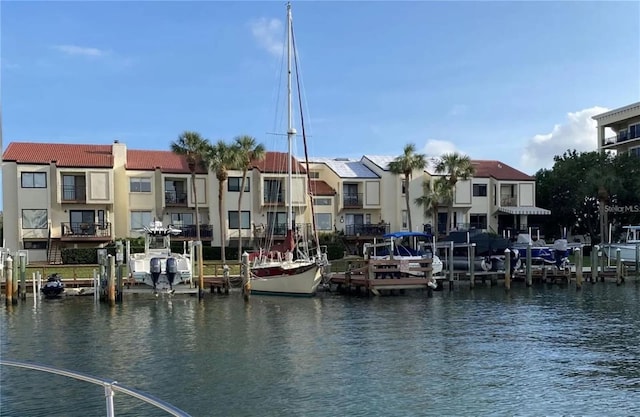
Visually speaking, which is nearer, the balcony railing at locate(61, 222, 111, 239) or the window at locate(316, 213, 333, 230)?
the balcony railing at locate(61, 222, 111, 239)

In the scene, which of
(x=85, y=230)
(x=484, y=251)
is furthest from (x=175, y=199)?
(x=484, y=251)

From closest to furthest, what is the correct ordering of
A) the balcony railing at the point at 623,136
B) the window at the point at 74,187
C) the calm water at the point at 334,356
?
1. the calm water at the point at 334,356
2. the window at the point at 74,187
3. the balcony railing at the point at 623,136

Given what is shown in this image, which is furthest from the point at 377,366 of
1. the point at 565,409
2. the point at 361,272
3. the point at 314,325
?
the point at 361,272

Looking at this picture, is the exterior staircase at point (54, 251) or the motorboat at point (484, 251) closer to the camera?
the motorboat at point (484, 251)

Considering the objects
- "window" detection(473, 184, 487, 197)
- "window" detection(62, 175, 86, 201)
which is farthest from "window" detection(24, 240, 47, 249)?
"window" detection(473, 184, 487, 197)

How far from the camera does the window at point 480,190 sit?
222 ft

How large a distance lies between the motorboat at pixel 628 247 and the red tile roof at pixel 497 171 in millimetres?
18462

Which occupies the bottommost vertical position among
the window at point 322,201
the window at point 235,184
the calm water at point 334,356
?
the calm water at point 334,356

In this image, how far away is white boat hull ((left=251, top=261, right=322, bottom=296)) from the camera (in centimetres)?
3656

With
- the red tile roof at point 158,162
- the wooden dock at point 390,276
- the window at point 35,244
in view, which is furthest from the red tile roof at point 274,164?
the wooden dock at point 390,276

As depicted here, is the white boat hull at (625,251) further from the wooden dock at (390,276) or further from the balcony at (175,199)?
the balcony at (175,199)

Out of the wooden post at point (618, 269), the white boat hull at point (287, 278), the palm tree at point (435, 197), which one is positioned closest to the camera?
the white boat hull at point (287, 278)

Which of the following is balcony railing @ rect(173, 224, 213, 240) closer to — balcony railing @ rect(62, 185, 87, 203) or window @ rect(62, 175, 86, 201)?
balcony railing @ rect(62, 185, 87, 203)

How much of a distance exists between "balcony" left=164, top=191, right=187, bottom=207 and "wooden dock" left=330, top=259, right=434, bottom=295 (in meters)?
24.7
